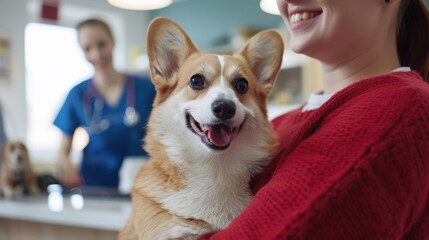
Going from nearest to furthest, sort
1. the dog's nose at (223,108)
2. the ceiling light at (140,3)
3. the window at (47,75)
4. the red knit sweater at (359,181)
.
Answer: the red knit sweater at (359,181)
the dog's nose at (223,108)
the ceiling light at (140,3)
the window at (47,75)

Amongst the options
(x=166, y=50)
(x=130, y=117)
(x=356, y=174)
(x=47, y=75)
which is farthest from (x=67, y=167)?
(x=47, y=75)

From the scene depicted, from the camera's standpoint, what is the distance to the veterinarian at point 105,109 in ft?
8.29

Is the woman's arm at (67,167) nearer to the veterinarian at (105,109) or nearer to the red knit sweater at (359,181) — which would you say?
the veterinarian at (105,109)

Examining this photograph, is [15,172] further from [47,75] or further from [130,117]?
[47,75]

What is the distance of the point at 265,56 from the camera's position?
3.61 feet

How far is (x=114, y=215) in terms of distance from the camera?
163 cm

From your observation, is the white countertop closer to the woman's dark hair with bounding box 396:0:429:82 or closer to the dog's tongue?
the dog's tongue

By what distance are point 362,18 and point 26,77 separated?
173 inches

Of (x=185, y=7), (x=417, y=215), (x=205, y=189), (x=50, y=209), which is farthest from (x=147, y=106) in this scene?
(x=185, y=7)

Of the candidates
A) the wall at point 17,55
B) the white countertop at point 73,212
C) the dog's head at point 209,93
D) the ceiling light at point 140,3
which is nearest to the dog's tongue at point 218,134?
the dog's head at point 209,93

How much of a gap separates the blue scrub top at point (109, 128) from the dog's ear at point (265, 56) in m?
1.45

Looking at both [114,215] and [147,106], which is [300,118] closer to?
[114,215]

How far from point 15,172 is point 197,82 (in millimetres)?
1573

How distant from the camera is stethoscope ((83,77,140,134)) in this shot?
2.51 m
